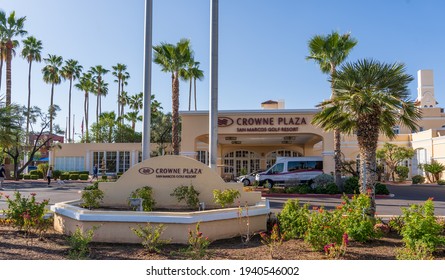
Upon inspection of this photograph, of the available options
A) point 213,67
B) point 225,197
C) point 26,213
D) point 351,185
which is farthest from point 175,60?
point 26,213

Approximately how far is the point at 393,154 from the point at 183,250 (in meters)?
30.0

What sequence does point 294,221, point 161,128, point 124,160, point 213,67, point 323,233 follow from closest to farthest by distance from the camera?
point 323,233 < point 294,221 < point 213,67 < point 124,160 < point 161,128

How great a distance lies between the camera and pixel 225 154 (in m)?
35.2

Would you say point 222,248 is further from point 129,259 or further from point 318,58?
point 318,58

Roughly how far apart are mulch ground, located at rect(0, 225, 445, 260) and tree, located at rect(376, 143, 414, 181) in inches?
1031

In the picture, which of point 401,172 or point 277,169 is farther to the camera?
point 401,172

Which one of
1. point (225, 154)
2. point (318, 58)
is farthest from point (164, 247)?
point (225, 154)

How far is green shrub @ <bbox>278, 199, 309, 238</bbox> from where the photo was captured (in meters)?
7.97

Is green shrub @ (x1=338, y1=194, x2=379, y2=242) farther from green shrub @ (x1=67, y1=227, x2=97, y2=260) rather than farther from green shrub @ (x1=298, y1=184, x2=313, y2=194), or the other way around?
green shrub @ (x1=298, y1=184, x2=313, y2=194)

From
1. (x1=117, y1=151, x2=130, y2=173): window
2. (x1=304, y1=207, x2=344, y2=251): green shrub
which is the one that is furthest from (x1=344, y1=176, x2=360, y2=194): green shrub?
(x1=117, y1=151, x2=130, y2=173): window

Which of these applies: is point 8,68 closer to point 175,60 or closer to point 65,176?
point 65,176

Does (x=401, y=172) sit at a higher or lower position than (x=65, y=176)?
higher

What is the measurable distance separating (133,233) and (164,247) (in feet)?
2.78

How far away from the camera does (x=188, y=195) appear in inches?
404
